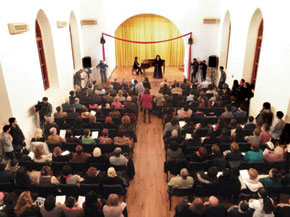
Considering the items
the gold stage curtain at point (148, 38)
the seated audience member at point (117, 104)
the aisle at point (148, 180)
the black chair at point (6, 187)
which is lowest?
the aisle at point (148, 180)

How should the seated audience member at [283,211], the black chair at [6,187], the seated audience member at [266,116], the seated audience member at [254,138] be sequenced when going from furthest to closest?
the seated audience member at [266,116], the seated audience member at [254,138], the black chair at [6,187], the seated audience member at [283,211]

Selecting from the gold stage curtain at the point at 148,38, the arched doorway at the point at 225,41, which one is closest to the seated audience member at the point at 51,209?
the arched doorway at the point at 225,41

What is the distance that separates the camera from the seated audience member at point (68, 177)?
5133 mm

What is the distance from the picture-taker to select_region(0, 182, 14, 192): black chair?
517cm

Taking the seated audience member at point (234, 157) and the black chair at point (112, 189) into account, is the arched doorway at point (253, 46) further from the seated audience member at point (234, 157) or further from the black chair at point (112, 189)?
the black chair at point (112, 189)

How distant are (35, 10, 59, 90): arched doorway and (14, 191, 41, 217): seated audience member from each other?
708 cm

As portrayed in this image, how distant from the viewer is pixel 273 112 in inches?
319

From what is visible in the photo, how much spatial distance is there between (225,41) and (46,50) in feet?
28.3

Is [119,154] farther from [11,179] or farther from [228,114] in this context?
[228,114]

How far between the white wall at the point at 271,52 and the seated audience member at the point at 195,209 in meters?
4.54

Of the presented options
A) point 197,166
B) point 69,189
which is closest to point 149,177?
point 197,166

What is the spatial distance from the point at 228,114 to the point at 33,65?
20.4 ft

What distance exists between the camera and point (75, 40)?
13.7 metres

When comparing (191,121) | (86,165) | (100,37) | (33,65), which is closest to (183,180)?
(86,165)
